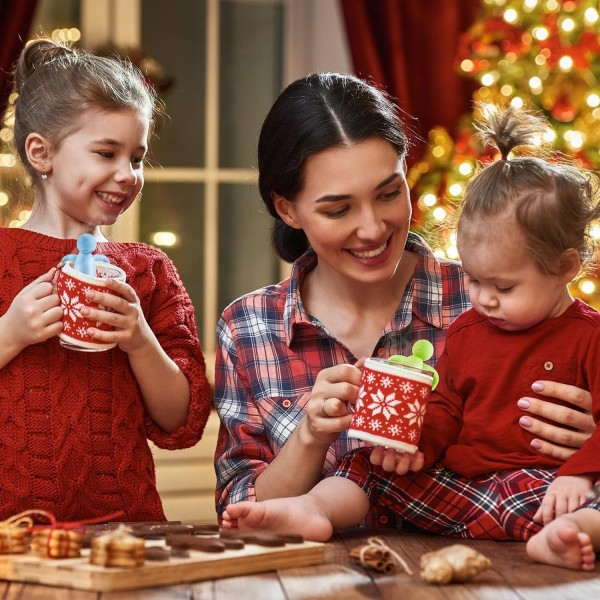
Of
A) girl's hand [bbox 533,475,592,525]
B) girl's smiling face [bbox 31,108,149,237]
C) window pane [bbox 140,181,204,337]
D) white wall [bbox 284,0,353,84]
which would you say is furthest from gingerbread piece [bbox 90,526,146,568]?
white wall [bbox 284,0,353,84]

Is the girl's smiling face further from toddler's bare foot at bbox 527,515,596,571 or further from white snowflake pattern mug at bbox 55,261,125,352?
toddler's bare foot at bbox 527,515,596,571

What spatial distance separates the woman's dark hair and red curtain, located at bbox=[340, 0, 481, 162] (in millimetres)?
2476

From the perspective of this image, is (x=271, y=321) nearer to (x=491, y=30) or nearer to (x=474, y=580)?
(x=474, y=580)

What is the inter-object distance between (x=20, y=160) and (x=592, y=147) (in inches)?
90.9

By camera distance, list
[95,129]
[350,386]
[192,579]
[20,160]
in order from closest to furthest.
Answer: [192,579] < [350,386] < [95,129] < [20,160]

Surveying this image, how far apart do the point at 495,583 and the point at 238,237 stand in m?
3.43

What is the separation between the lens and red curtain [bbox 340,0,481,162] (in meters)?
4.52

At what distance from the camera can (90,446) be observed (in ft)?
6.22

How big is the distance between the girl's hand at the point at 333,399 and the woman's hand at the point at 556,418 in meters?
0.27

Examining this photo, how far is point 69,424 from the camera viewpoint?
6.16ft

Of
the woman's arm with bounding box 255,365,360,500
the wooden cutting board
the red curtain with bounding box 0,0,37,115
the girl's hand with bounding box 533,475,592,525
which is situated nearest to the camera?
the wooden cutting board

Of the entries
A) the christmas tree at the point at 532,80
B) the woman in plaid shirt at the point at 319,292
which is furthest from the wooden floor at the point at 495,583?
the christmas tree at the point at 532,80

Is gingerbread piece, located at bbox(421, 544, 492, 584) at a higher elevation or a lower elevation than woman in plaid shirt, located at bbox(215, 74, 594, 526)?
lower

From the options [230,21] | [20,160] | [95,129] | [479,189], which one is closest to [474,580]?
[479,189]
